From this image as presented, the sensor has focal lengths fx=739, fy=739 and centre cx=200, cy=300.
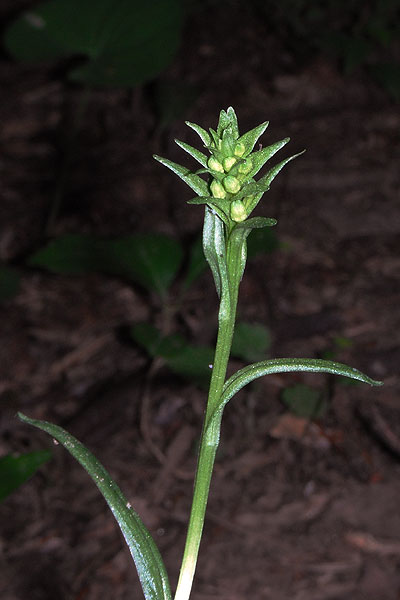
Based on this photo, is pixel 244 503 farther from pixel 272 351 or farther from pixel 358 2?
pixel 358 2

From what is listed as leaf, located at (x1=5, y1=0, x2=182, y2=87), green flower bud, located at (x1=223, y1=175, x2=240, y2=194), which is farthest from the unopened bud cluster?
leaf, located at (x1=5, y1=0, x2=182, y2=87)

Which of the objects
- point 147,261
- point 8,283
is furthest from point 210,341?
point 8,283

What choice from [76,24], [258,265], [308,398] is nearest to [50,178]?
[76,24]

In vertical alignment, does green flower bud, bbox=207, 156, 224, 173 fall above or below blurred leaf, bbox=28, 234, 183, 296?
below

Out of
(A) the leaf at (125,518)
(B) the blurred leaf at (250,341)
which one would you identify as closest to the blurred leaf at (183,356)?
(B) the blurred leaf at (250,341)

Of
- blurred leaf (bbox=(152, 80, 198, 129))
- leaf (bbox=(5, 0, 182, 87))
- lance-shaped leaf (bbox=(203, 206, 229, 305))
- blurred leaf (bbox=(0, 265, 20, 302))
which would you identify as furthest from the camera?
blurred leaf (bbox=(152, 80, 198, 129))

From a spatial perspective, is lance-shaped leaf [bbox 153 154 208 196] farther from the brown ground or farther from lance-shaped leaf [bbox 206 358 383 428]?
the brown ground
